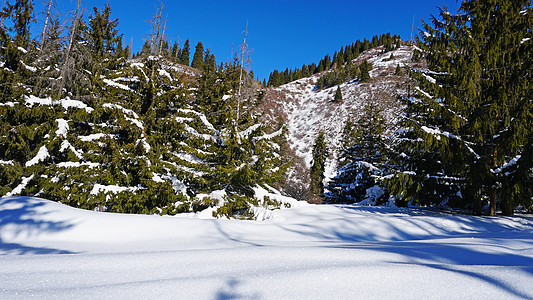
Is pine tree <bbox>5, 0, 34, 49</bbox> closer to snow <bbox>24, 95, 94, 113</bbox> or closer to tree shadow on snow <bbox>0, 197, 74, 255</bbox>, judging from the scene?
snow <bbox>24, 95, 94, 113</bbox>

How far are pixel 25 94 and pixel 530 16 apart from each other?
1928cm

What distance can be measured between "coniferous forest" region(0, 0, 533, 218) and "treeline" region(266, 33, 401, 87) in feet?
301

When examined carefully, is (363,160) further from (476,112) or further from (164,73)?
(164,73)

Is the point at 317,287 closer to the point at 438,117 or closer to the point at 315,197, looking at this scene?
the point at 438,117

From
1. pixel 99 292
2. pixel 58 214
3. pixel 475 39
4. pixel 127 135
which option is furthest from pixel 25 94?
pixel 475 39

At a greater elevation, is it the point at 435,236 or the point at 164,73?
the point at 164,73

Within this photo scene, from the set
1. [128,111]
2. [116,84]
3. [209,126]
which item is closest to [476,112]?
[209,126]

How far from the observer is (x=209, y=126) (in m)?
11.1

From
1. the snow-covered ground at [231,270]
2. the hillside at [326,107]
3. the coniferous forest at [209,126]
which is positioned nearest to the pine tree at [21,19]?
the coniferous forest at [209,126]

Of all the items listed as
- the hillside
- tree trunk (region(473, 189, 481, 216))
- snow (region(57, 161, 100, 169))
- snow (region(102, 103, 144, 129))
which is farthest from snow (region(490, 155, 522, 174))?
the hillside

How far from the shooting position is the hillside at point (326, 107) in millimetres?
57172

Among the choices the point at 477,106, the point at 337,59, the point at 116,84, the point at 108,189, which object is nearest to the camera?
the point at 477,106

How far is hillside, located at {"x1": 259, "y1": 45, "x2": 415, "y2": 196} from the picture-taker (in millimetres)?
57172

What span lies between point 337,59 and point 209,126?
12380 centimetres
